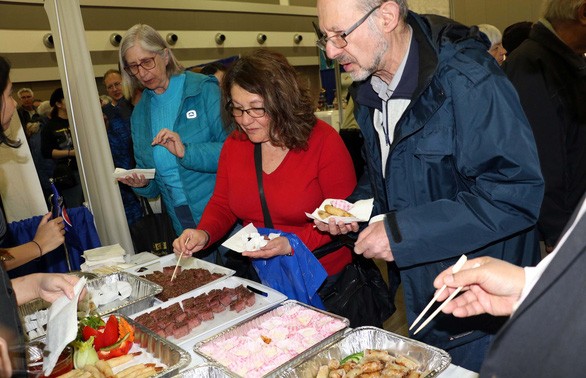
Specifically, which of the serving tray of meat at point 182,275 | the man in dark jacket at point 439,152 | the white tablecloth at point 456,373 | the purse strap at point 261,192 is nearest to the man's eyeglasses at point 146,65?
the purse strap at point 261,192

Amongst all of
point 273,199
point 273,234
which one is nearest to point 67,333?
point 273,234

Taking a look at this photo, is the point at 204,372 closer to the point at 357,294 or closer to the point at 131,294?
the point at 357,294

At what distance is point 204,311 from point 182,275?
51 cm

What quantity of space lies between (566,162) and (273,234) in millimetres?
1551

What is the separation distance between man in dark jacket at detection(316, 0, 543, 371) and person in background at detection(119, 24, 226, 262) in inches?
54.2

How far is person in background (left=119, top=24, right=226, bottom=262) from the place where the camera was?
9.73 ft

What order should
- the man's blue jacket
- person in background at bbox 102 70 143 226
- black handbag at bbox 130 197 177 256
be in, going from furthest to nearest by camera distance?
Result: person in background at bbox 102 70 143 226, black handbag at bbox 130 197 177 256, the man's blue jacket

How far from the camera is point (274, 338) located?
71.2 inches

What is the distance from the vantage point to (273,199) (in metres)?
2.31

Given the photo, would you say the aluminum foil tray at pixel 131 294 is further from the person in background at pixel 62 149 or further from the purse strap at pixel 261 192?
the person in background at pixel 62 149

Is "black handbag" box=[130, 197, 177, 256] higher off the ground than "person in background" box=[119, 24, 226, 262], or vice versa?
"person in background" box=[119, 24, 226, 262]

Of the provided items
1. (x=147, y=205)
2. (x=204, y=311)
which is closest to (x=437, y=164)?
(x=204, y=311)

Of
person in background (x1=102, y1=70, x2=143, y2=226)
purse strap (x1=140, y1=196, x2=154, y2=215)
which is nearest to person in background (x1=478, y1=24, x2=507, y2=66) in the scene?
purse strap (x1=140, y1=196, x2=154, y2=215)

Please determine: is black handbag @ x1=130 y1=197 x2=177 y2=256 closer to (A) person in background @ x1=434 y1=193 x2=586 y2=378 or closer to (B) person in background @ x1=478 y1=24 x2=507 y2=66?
(A) person in background @ x1=434 y1=193 x2=586 y2=378
